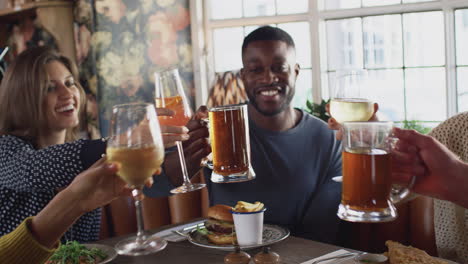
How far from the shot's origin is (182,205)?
311cm

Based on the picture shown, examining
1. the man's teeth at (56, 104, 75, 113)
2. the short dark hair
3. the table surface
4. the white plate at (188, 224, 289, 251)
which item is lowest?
the table surface

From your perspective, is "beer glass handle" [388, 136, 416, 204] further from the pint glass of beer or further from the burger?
the burger

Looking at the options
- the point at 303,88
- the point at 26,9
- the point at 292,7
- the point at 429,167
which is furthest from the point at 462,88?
the point at 26,9

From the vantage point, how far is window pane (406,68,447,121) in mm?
3758

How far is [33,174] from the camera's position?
6.61ft

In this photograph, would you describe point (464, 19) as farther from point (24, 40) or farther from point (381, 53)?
point (24, 40)

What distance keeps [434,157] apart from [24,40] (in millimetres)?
3821

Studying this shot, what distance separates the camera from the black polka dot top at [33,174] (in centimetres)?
199

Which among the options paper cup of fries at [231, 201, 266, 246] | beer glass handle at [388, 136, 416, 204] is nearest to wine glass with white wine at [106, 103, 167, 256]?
beer glass handle at [388, 136, 416, 204]

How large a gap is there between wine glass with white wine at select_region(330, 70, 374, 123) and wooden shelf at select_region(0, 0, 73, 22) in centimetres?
298

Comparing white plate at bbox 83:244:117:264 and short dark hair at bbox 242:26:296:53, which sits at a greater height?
short dark hair at bbox 242:26:296:53

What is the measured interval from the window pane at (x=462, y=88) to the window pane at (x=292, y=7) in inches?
49.1

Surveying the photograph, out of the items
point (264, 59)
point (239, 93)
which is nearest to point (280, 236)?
point (264, 59)

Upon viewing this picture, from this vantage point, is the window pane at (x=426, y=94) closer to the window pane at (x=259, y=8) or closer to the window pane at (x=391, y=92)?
the window pane at (x=391, y=92)
